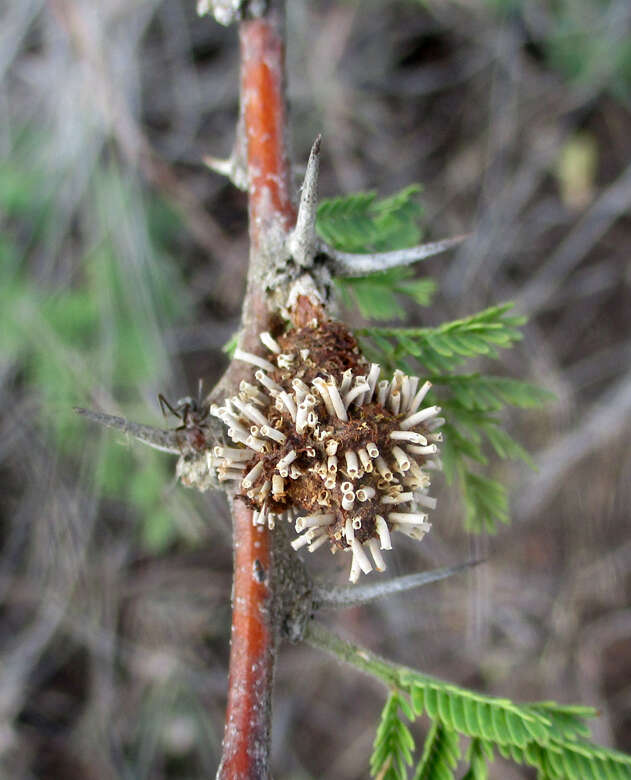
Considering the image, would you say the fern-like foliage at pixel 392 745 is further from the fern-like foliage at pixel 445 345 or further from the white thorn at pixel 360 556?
the fern-like foliage at pixel 445 345

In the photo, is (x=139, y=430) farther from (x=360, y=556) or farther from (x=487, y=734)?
(x=487, y=734)

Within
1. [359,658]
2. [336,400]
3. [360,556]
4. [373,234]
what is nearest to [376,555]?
[360,556]

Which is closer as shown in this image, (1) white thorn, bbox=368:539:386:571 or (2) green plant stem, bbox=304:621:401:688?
(1) white thorn, bbox=368:539:386:571

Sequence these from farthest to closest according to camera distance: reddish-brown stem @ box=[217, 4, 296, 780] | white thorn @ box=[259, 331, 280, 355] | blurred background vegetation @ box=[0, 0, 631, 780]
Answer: blurred background vegetation @ box=[0, 0, 631, 780] < white thorn @ box=[259, 331, 280, 355] < reddish-brown stem @ box=[217, 4, 296, 780]

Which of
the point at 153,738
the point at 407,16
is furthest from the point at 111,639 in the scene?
the point at 407,16

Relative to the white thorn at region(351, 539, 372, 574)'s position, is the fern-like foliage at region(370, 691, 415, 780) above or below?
below

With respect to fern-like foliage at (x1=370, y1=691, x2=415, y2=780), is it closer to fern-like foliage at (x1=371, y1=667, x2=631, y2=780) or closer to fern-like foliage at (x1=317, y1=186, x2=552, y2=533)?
fern-like foliage at (x1=371, y1=667, x2=631, y2=780)

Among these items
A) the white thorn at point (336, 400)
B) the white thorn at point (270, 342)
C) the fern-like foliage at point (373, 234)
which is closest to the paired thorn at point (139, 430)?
the white thorn at point (270, 342)

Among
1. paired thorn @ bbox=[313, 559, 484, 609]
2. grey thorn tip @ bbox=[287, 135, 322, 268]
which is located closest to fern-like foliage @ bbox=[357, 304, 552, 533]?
grey thorn tip @ bbox=[287, 135, 322, 268]
